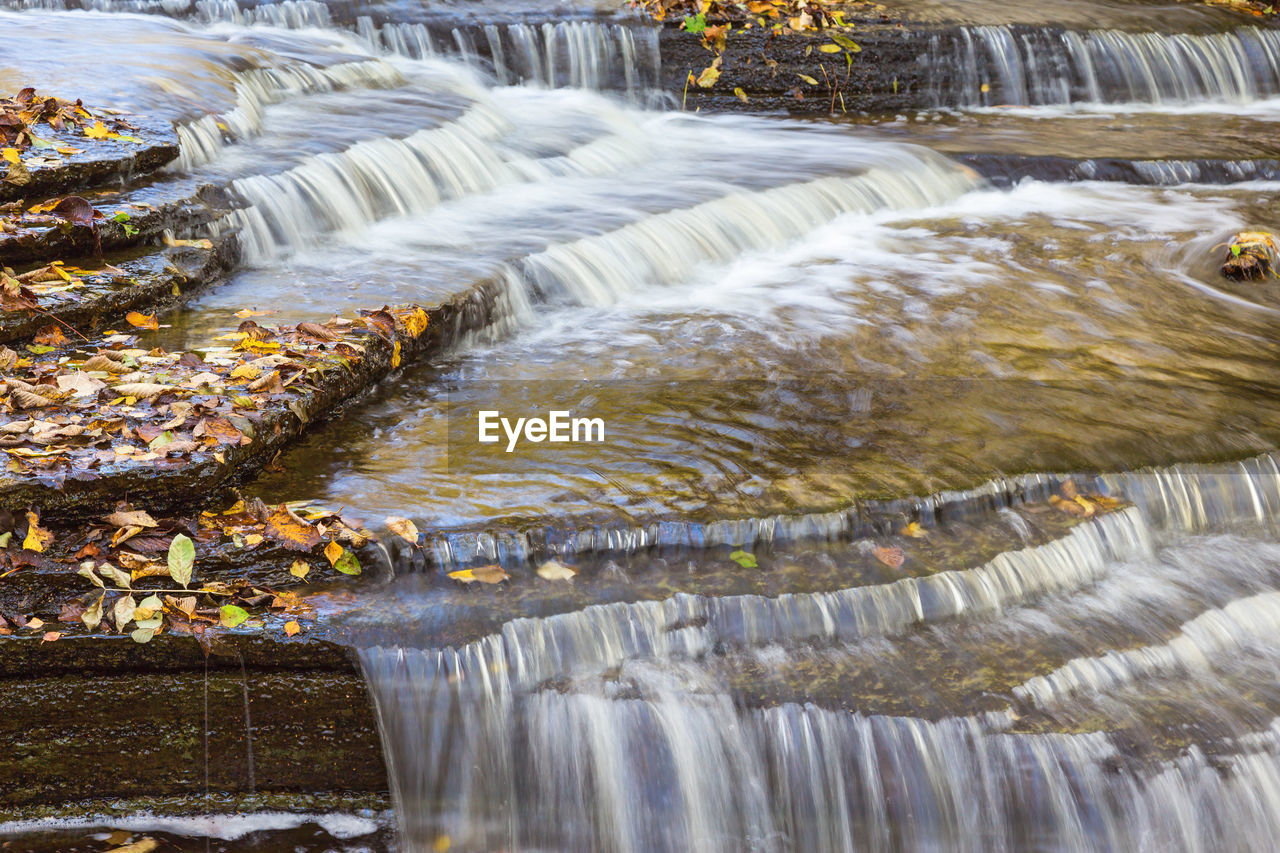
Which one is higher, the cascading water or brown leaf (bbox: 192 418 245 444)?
brown leaf (bbox: 192 418 245 444)

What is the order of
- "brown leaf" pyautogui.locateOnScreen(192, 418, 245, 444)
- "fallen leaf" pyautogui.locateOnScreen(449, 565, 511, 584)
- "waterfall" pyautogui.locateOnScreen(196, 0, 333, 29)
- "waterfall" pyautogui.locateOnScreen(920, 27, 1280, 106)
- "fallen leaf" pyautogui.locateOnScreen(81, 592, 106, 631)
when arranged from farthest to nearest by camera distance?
"waterfall" pyautogui.locateOnScreen(920, 27, 1280, 106) < "waterfall" pyautogui.locateOnScreen(196, 0, 333, 29) < "brown leaf" pyautogui.locateOnScreen(192, 418, 245, 444) < "fallen leaf" pyautogui.locateOnScreen(449, 565, 511, 584) < "fallen leaf" pyautogui.locateOnScreen(81, 592, 106, 631)

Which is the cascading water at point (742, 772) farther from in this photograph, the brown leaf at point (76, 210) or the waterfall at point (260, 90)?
the waterfall at point (260, 90)

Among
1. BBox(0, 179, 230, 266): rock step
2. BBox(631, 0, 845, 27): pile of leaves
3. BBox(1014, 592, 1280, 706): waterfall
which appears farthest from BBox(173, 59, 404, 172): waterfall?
BBox(1014, 592, 1280, 706): waterfall

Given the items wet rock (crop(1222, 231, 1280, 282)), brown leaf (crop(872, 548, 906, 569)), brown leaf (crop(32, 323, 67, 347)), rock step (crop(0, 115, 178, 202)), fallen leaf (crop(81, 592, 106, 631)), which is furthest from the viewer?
wet rock (crop(1222, 231, 1280, 282))

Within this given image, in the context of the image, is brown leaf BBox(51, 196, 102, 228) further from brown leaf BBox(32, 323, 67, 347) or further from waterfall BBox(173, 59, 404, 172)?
waterfall BBox(173, 59, 404, 172)

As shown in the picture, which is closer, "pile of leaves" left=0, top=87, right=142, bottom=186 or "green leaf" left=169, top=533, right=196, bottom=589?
"green leaf" left=169, top=533, right=196, bottom=589

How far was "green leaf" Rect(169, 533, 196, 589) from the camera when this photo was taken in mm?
3514

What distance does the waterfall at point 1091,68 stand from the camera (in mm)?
11086

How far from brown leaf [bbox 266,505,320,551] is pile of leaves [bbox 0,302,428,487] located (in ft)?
1.09

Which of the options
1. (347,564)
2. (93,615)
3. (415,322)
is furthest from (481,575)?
(415,322)

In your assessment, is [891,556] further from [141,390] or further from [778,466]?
[141,390]

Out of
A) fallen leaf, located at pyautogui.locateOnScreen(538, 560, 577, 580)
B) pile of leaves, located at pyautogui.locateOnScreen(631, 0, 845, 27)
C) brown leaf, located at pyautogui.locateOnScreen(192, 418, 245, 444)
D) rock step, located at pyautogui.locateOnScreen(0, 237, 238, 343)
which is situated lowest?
fallen leaf, located at pyautogui.locateOnScreen(538, 560, 577, 580)

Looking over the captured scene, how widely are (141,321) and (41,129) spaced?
6.22 ft

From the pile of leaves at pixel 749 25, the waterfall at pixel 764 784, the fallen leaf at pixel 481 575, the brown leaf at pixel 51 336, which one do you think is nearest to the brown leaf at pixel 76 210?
the brown leaf at pixel 51 336
